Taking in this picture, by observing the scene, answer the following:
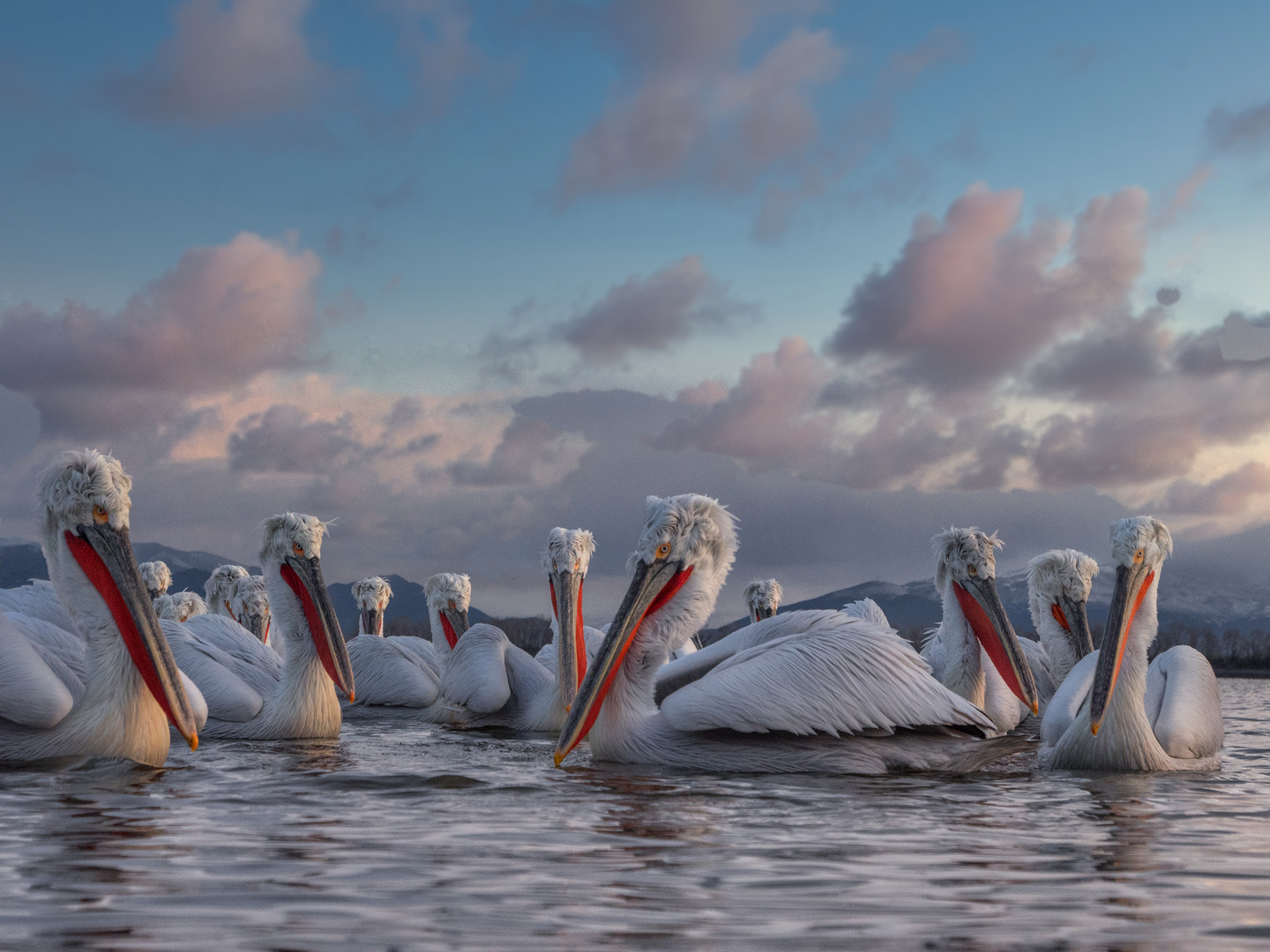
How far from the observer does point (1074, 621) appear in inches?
370

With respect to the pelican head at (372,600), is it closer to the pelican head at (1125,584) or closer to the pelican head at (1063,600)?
the pelican head at (1063,600)

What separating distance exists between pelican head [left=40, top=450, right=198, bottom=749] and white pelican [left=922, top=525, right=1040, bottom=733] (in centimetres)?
498

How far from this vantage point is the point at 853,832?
4164 mm

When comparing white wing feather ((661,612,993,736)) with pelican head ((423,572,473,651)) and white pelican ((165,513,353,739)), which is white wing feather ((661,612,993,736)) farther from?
pelican head ((423,572,473,651))

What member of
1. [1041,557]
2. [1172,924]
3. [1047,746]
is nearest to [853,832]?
[1172,924]

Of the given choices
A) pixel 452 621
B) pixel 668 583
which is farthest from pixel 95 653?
pixel 452 621

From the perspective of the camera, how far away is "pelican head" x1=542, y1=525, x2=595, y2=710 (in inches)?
351

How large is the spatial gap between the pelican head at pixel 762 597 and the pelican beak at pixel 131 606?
8.51 m

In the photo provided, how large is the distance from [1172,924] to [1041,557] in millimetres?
6943

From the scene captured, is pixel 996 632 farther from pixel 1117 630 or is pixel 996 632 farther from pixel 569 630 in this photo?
pixel 569 630

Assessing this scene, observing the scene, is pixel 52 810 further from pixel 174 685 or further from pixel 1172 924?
pixel 1172 924

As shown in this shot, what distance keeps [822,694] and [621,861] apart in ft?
8.26

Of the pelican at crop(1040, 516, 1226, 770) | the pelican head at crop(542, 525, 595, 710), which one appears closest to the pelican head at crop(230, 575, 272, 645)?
the pelican head at crop(542, 525, 595, 710)

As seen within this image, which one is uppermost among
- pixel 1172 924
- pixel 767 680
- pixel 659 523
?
pixel 659 523
